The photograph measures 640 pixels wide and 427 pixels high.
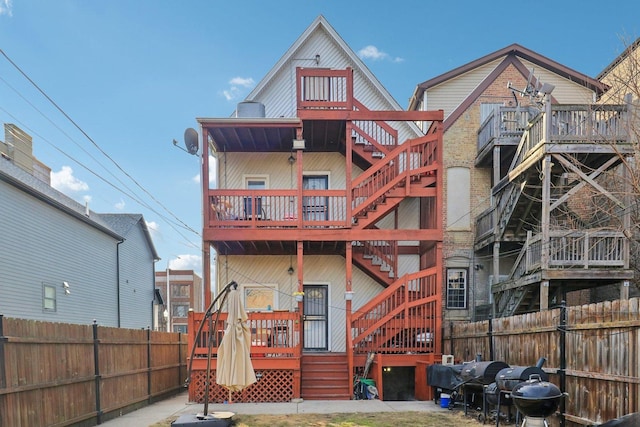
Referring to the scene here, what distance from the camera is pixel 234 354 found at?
727 centimetres

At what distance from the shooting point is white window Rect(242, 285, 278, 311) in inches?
481

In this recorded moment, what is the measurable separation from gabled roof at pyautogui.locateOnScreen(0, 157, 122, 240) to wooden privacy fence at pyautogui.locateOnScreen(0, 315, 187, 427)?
630 cm

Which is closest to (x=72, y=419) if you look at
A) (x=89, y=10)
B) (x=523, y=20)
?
(x=89, y=10)

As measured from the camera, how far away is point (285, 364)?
368 inches

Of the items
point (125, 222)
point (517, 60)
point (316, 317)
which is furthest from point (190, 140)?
point (517, 60)

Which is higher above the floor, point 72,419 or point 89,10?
point 89,10

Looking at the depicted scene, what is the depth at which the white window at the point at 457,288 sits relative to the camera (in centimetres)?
1322

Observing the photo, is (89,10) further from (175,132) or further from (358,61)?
(358,61)

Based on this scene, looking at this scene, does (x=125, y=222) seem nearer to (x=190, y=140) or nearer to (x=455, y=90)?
(x=190, y=140)

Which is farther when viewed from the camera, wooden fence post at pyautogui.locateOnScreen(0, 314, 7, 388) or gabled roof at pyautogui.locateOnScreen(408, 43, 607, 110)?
gabled roof at pyautogui.locateOnScreen(408, 43, 607, 110)

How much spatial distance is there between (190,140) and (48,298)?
24.3 feet

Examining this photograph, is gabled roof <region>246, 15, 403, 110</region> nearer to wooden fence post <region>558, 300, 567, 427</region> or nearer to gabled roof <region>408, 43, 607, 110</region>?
gabled roof <region>408, 43, 607, 110</region>

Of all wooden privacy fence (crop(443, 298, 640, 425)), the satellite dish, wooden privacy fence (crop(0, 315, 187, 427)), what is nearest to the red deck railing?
wooden privacy fence (crop(443, 298, 640, 425))

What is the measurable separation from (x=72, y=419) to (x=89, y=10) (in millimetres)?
9785
